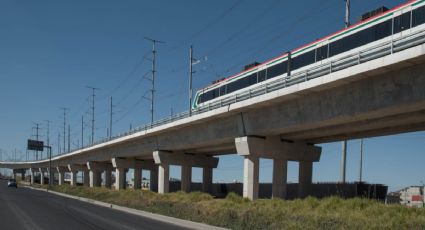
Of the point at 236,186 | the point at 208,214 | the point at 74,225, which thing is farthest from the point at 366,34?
the point at 236,186

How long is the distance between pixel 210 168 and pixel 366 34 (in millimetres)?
32296

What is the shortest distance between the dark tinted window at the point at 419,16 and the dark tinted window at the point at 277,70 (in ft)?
37.8

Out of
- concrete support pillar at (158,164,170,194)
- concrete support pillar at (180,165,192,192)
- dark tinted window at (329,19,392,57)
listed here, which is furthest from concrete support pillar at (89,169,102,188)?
dark tinted window at (329,19,392,57)

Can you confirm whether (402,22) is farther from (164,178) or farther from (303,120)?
(164,178)

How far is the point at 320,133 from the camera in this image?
31812mm

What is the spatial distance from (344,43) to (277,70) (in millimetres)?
6938

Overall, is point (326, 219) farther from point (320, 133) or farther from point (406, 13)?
point (320, 133)

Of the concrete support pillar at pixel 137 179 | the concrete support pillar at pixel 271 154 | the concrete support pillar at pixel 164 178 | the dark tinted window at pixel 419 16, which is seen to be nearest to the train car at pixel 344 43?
the dark tinted window at pixel 419 16

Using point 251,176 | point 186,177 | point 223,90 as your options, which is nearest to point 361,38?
point 251,176

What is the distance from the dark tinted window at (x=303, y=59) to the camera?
105 ft

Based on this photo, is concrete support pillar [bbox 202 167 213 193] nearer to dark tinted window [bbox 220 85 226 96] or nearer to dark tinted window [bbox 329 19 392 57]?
dark tinted window [bbox 220 85 226 96]

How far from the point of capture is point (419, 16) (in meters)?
23.6

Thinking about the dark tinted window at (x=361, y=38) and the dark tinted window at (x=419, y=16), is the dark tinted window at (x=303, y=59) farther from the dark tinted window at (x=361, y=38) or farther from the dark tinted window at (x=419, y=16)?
the dark tinted window at (x=419, y=16)

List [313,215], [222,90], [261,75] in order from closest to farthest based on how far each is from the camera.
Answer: [313,215]
[261,75]
[222,90]
